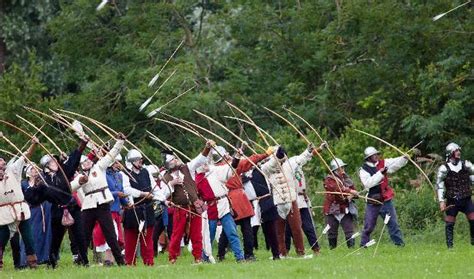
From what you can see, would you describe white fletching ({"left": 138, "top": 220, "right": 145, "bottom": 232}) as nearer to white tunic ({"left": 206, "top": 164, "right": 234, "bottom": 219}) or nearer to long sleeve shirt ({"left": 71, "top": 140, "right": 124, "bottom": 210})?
long sleeve shirt ({"left": 71, "top": 140, "right": 124, "bottom": 210})

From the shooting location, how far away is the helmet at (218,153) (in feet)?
75.0

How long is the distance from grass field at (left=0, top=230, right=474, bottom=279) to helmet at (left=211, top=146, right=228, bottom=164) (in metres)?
1.68

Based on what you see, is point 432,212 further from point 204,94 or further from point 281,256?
point 204,94

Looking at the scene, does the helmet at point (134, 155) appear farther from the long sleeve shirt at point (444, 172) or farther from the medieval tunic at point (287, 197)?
the long sleeve shirt at point (444, 172)

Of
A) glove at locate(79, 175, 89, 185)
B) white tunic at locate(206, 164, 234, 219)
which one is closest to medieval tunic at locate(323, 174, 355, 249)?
white tunic at locate(206, 164, 234, 219)

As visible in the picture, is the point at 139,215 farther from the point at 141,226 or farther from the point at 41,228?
the point at 41,228

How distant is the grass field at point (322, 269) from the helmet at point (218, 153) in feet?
5.50

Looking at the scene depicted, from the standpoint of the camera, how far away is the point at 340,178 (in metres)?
26.8

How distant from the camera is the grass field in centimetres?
2009

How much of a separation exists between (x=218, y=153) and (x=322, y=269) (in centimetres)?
284

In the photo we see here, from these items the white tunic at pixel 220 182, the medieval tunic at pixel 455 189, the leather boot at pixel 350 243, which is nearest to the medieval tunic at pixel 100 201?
the white tunic at pixel 220 182

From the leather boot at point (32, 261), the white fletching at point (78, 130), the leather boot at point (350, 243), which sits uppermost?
the white fletching at point (78, 130)

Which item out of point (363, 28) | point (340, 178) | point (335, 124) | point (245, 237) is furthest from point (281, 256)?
point (335, 124)

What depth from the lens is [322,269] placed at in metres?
20.8
